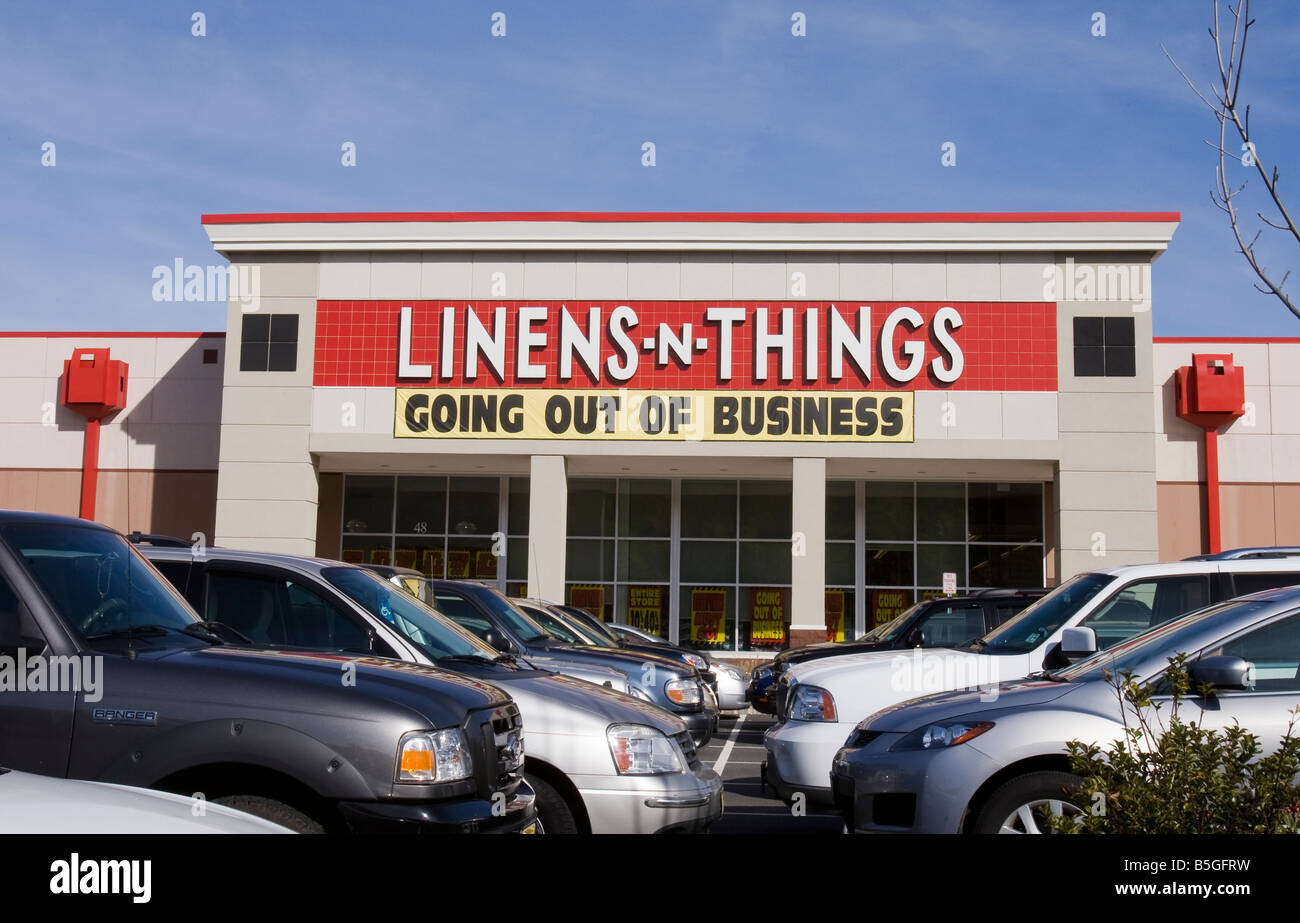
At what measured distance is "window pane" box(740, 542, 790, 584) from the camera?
97.2 feet

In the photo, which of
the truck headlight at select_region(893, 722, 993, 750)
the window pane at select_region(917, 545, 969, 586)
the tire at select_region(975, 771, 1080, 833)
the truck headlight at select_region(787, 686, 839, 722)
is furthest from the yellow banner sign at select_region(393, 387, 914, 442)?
the tire at select_region(975, 771, 1080, 833)

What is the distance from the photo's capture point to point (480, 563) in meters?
29.9

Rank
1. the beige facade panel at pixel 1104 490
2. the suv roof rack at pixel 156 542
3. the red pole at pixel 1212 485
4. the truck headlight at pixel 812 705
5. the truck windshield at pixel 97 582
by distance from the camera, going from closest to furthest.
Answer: the truck windshield at pixel 97 582
the suv roof rack at pixel 156 542
the truck headlight at pixel 812 705
the beige facade panel at pixel 1104 490
the red pole at pixel 1212 485

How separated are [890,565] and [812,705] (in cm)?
2133

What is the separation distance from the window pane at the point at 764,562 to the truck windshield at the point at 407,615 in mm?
22087

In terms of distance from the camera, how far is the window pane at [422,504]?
3020 centimetres

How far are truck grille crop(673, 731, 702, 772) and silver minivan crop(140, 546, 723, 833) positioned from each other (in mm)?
12

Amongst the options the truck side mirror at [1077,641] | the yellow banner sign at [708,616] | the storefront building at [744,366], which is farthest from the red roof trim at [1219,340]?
the truck side mirror at [1077,641]

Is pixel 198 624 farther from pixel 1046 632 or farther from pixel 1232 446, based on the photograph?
pixel 1232 446

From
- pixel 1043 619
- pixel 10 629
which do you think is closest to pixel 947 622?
pixel 1043 619

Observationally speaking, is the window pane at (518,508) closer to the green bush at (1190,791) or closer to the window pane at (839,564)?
the window pane at (839,564)

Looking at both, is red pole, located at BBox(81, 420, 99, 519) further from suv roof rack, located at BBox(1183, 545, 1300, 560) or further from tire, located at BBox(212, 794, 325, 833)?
tire, located at BBox(212, 794, 325, 833)
